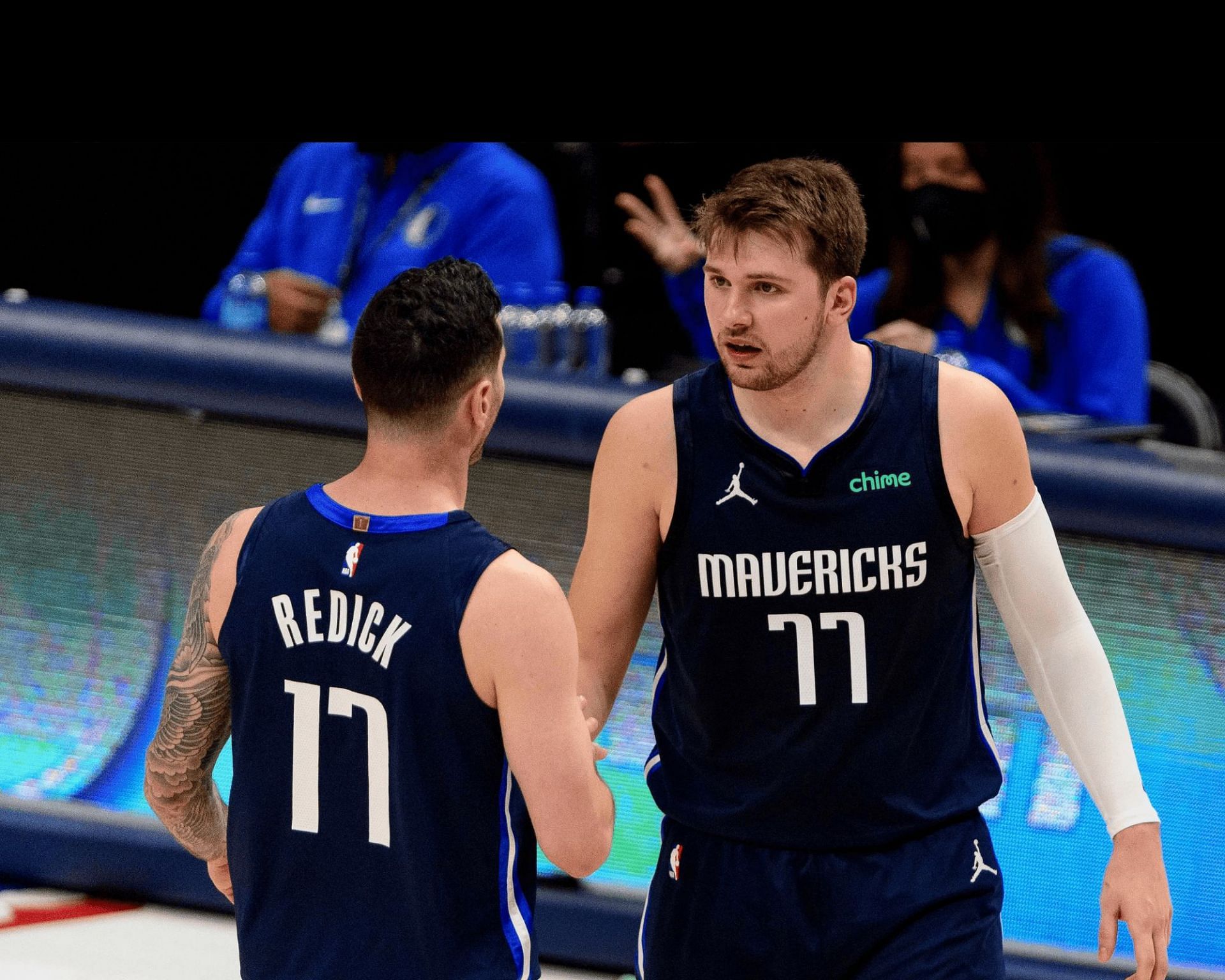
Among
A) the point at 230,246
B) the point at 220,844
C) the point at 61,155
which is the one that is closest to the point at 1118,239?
the point at 230,246

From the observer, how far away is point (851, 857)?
7.80 feet

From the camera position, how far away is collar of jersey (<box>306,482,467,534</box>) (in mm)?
1996

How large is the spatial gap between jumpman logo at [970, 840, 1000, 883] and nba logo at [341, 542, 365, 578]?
1032mm

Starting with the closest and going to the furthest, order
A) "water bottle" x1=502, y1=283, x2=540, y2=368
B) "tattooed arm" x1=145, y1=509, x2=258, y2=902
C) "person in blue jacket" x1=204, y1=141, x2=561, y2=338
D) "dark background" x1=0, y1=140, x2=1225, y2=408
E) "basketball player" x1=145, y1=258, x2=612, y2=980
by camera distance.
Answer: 1. "basketball player" x1=145, y1=258, x2=612, y2=980
2. "tattooed arm" x1=145, y1=509, x2=258, y2=902
3. "water bottle" x1=502, y1=283, x2=540, y2=368
4. "person in blue jacket" x1=204, y1=141, x2=561, y2=338
5. "dark background" x1=0, y1=140, x2=1225, y2=408

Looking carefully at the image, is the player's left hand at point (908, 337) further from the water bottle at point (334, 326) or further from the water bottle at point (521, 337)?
the water bottle at point (334, 326)

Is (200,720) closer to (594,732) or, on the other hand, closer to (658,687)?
(594,732)

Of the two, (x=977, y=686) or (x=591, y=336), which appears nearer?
(x=977, y=686)

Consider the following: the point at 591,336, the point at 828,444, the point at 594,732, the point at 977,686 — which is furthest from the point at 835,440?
the point at 591,336

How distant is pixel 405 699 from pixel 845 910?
0.78 m

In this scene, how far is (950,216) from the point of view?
4.02m

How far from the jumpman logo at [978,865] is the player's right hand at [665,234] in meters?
2.29

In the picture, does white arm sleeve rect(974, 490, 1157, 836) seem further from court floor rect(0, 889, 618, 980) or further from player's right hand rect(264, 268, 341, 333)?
player's right hand rect(264, 268, 341, 333)

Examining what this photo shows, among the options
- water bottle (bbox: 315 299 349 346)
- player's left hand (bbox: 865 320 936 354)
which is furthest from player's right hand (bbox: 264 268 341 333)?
player's left hand (bbox: 865 320 936 354)

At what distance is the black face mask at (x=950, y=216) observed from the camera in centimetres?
400
